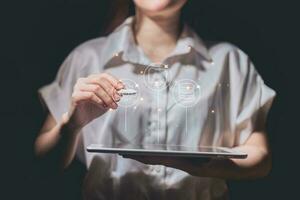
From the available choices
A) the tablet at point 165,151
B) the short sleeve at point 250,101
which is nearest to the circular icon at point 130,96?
the tablet at point 165,151

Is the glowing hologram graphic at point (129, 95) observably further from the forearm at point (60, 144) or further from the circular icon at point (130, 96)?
the forearm at point (60, 144)

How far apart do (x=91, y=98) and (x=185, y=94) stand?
9.4 inches

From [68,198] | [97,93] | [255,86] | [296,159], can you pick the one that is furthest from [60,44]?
[296,159]

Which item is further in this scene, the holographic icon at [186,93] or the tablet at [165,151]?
the holographic icon at [186,93]

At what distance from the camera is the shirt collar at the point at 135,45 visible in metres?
1.34

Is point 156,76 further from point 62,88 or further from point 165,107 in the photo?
point 62,88

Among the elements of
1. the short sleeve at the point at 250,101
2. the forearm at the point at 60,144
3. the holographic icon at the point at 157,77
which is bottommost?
the forearm at the point at 60,144

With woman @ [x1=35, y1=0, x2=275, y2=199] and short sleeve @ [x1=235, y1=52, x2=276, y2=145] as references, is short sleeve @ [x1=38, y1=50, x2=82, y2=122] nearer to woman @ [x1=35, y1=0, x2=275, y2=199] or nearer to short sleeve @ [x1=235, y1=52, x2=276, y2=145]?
woman @ [x1=35, y1=0, x2=275, y2=199]

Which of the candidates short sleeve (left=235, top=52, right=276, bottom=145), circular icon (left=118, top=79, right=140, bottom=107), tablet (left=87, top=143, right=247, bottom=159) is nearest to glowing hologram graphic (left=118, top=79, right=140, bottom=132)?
circular icon (left=118, top=79, right=140, bottom=107)

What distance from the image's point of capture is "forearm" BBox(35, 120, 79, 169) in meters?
1.32

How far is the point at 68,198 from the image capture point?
1333 mm

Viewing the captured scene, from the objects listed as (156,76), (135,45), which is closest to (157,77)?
(156,76)

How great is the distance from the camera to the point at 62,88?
1344mm

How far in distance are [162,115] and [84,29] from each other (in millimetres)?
308
